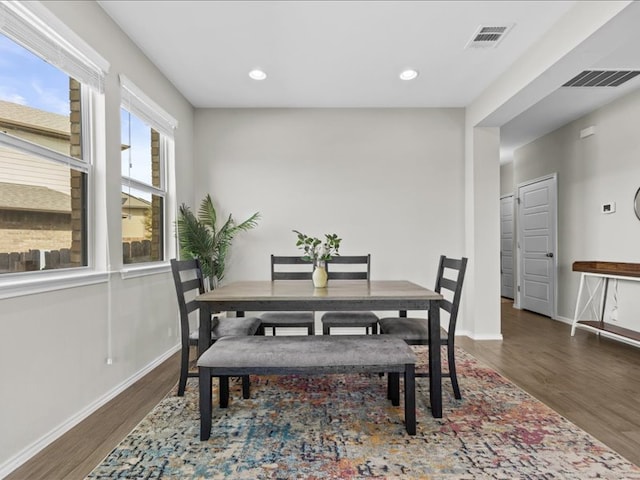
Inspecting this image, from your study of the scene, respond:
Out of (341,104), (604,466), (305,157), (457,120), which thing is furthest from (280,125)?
(604,466)

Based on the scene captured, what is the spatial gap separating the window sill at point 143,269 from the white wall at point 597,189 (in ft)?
→ 15.7

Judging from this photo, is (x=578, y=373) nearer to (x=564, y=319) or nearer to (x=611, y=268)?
(x=611, y=268)

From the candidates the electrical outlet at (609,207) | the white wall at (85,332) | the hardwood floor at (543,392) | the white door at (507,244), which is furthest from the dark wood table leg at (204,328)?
the white door at (507,244)

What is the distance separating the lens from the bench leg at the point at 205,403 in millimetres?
1873

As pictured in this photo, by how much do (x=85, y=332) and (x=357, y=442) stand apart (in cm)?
173

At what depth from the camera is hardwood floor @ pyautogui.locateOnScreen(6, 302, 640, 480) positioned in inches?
70.2

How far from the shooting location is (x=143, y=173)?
10.5 ft

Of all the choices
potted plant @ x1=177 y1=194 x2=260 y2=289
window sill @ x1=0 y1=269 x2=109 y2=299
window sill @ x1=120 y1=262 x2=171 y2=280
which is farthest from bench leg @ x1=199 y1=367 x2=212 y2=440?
potted plant @ x1=177 y1=194 x2=260 y2=289

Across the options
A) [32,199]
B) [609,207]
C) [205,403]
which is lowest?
[205,403]

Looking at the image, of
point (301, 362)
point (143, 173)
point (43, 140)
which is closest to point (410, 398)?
point (301, 362)

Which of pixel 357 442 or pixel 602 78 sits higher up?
pixel 602 78

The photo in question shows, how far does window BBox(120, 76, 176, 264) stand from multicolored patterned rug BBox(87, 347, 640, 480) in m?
1.37

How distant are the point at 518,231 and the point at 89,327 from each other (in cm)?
600

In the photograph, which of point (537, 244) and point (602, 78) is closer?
point (602, 78)
